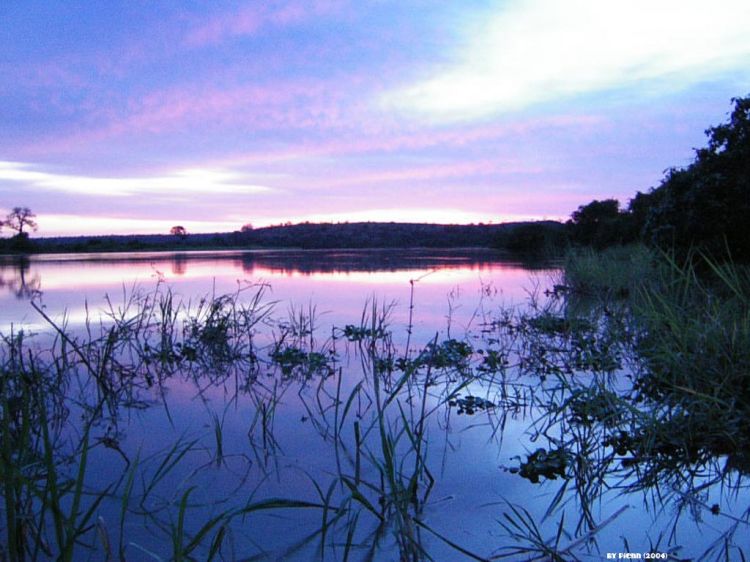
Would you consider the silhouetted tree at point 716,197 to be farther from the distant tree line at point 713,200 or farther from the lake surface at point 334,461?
the lake surface at point 334,461

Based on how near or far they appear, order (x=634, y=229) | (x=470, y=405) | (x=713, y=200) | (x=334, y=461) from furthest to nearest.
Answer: (x=634, y=229) → (x=713, y=200) → (x=470, y=405) → (x=334, y=461)

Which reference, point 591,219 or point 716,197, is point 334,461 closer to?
point 716,197

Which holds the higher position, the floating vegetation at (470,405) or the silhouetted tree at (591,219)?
the silhouetted tree at (591,219)

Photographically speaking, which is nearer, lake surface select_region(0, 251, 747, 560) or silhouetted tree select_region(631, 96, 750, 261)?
lake surface select_region(0, 251, 747, 560)

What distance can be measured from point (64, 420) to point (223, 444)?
1.27 meters

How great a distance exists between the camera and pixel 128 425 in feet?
12.0

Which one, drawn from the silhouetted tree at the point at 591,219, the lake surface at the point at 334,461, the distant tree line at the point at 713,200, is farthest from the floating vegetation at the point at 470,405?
the silhouetted tree at the point at 591,219

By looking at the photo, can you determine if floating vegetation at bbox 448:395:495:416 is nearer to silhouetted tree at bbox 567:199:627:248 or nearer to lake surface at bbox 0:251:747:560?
lake surface at bbox 0:251:747:560

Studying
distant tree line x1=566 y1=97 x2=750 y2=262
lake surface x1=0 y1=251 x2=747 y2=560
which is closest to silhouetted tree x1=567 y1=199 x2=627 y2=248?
distant tree line x1=566 y1=97 x2=750 y2=262

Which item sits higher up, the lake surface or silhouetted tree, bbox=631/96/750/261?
silhouetted tree, bbox=631/96/750/261

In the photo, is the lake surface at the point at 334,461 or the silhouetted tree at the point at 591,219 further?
the silhouetted tree at the point at 591,219

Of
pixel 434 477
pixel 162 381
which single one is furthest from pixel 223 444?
pixel 162 381

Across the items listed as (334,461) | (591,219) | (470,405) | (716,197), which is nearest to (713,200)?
(716,197)

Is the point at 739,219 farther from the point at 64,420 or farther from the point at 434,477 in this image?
the point at 64,420
